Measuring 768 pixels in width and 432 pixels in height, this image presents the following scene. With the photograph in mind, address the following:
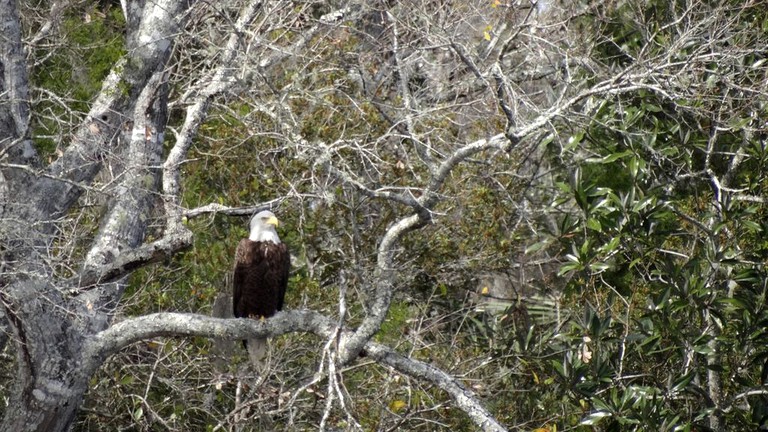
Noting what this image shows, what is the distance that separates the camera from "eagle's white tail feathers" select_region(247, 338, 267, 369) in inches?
309

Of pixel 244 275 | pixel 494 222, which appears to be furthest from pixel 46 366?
pixel 494 222

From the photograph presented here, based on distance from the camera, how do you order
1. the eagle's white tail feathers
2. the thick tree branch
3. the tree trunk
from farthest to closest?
the eagle's white tail feathers < the thick tree branch < the tree trunk

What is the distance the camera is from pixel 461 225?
9.27 metres

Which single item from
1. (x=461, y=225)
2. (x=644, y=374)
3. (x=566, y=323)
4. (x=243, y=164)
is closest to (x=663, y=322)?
(x=644, y=374)

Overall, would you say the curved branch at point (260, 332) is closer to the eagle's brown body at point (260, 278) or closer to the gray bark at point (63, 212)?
the gray bark at point (63, 212)

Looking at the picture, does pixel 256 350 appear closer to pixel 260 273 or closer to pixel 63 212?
pixel 260 273

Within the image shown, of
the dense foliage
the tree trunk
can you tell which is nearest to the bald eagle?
the dense foliage

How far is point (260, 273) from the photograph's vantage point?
7.72 m

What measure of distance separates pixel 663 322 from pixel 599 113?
1529mm

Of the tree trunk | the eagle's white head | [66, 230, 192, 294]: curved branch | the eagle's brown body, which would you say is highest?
[66, 230, 192, 294]: curved branch

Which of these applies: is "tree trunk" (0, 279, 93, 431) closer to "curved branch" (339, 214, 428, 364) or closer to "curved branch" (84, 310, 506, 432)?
"curved branch" (84, 310, 506, 432)

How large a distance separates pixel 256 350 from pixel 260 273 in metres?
0.54

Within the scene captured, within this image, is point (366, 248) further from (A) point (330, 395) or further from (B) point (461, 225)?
(A) point (330, 395)

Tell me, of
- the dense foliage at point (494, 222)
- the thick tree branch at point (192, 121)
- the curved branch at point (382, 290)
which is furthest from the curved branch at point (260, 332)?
the thick tree branch at point (192, 121)
